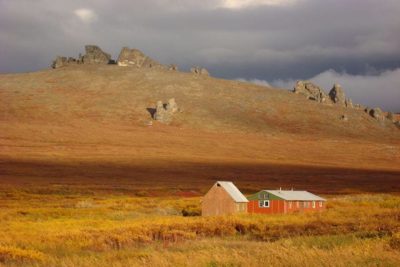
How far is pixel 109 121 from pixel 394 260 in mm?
131034

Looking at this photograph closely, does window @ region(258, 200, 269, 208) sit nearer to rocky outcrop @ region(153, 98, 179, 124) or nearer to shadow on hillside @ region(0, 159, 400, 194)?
shadow on hillside @ region(0, 159, 400, 194)

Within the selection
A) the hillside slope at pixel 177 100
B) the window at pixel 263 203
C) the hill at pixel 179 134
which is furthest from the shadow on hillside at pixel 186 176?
the hillside slope at pixel 177 100

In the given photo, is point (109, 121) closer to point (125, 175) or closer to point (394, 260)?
point (125, 175)

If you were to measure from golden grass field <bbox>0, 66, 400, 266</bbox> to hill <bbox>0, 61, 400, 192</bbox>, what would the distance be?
42 cm

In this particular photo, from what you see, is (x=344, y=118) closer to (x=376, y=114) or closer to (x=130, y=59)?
(x=376, y=114)

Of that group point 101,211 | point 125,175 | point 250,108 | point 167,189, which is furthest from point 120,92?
point 101,211

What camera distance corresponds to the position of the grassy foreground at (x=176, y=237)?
12.5 metres

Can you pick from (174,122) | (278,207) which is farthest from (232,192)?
(174,122)

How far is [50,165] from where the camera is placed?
307 ft

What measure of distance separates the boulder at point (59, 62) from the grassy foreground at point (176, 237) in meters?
139

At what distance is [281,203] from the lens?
1986 inches

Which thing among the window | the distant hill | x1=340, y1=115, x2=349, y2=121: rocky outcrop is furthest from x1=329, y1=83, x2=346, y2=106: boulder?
the window

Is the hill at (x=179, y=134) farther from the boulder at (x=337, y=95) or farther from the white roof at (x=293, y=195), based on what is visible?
the white roof at (x=293, y=195)

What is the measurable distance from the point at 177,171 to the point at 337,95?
354ft
